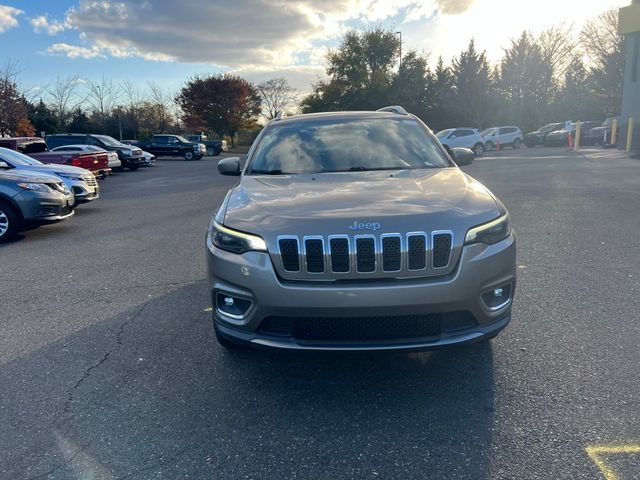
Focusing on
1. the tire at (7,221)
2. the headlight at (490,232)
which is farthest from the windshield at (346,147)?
the tire at (7,221)

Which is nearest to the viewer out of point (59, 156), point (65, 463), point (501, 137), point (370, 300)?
point (65, 463)

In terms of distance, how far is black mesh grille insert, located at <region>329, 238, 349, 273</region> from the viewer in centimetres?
279

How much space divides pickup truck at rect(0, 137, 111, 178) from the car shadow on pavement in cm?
1316

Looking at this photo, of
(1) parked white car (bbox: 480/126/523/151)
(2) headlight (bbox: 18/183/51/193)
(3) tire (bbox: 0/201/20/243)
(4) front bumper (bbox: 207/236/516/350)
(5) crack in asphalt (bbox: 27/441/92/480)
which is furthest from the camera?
(1) parked white car (bbox: 480/126/523/151)

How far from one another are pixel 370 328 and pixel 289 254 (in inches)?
24.3

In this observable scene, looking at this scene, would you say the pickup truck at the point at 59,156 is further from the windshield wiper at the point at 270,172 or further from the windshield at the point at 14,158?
the windshield wiper at the point at 270,172

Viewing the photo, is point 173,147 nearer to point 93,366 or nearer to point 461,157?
point 461,157

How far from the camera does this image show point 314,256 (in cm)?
280

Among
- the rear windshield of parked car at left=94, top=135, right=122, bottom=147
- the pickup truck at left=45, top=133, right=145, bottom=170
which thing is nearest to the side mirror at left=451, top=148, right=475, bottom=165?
the pickup truck at left=45, top=133, right=145, bottom=170

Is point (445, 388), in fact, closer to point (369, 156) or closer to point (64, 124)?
point (369, 156)

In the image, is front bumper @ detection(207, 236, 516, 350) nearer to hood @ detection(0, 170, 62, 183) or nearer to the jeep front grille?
the jeep front grille

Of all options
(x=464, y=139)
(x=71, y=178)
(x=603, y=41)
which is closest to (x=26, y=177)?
(x=71, y=178)

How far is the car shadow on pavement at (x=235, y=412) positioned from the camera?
2490 millimetres

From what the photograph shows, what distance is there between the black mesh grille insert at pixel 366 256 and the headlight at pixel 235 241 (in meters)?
0.54
